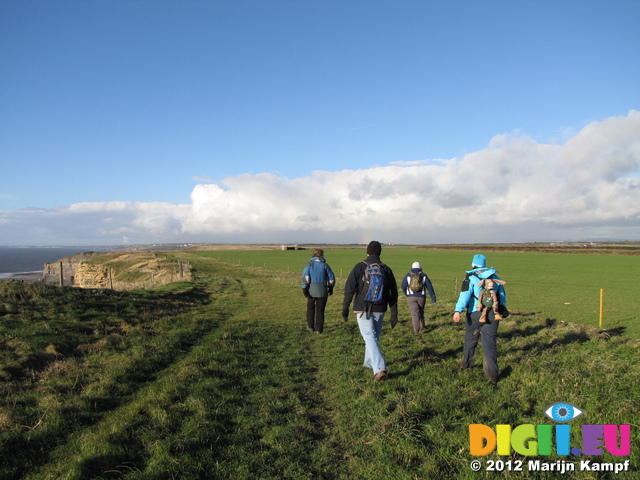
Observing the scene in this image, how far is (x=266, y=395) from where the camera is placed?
213 inches

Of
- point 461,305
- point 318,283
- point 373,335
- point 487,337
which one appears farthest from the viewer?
point 318,283

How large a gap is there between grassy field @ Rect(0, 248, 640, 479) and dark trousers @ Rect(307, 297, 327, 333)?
0.63m

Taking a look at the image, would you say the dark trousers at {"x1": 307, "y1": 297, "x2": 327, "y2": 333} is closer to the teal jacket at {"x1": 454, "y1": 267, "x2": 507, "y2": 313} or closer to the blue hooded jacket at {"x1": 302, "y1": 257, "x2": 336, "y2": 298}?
the blue hooded jacket at {"x1": 302, "y1": 257, "x2": 336, "y2": 298}

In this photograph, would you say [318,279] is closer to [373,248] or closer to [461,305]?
[373,248]

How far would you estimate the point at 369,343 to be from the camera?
232 inches

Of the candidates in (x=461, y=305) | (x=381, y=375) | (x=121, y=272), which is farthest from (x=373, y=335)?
(x=121, y=272)

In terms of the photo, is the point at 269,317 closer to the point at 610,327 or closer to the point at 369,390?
the point at 369,390

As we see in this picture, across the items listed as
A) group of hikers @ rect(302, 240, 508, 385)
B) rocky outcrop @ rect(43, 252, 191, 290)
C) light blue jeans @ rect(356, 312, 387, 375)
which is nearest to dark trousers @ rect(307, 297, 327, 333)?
group of hikers @ rect(302, 240, 508, 385)

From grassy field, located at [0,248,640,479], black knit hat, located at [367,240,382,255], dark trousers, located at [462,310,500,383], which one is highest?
black knit hat, located at [367,240,382,255]

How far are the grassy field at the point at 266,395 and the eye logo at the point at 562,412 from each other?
11 centimetres

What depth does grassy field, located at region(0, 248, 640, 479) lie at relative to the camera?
3.68 m

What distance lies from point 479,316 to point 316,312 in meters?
4.81

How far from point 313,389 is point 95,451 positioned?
3.08 metres

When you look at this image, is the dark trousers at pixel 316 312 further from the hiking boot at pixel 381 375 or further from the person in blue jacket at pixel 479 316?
the person in blue jacket at pixel 479 316
